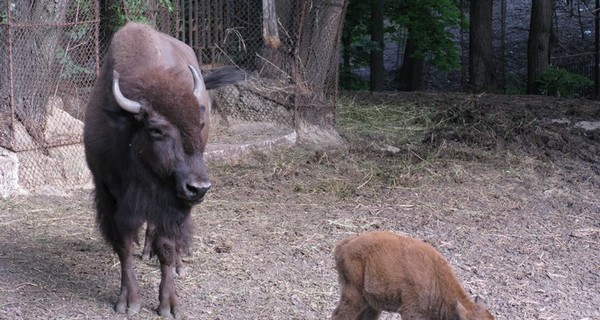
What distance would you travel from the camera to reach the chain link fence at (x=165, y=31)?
855cm

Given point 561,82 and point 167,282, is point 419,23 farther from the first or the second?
point 167,282

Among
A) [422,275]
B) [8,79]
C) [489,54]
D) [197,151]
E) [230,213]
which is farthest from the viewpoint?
[489,54]

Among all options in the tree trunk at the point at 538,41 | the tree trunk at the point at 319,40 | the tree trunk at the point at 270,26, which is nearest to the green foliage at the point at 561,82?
the tree trunk at the point at 538,41

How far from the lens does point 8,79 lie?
8.41 meters

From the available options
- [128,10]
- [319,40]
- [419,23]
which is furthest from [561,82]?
[128,10]

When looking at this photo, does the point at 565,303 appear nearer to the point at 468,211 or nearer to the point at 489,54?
→ the point at 468,211

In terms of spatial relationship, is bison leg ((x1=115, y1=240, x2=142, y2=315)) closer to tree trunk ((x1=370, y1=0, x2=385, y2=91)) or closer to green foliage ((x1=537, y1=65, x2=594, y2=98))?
tree trunk ((x1=370, y1=0, x2=385, y2=91))

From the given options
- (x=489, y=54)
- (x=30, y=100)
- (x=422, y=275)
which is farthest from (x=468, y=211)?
(x=489, y=54)

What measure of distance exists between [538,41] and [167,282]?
12.7 metres

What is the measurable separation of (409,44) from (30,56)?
10707 millimetres

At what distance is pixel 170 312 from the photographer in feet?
18.4

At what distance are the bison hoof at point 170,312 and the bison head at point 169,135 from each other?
28.2 inches

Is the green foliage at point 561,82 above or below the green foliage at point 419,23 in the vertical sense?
below

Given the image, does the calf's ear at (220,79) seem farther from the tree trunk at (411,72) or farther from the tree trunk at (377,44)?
the tree trunk at (411,72)
